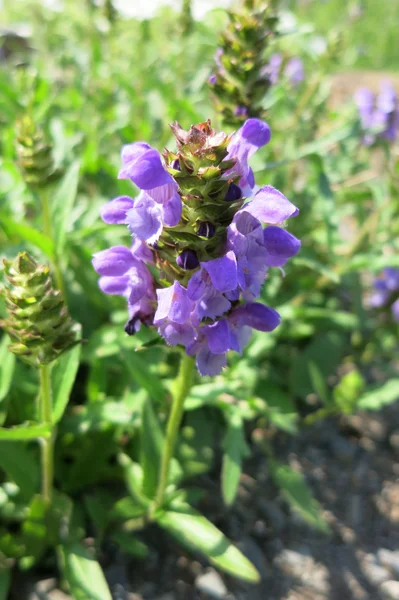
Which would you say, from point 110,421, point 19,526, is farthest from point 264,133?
point 19,526

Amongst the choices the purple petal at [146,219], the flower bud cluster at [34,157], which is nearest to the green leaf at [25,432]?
the purple petal at [146,219]

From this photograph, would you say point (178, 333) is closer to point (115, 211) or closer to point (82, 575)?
point (115, 211)

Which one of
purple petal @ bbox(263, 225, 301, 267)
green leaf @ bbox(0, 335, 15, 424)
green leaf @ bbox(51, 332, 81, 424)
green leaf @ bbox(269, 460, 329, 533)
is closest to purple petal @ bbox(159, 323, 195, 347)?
purple petal @ bbox(263, 225, 301, 267)

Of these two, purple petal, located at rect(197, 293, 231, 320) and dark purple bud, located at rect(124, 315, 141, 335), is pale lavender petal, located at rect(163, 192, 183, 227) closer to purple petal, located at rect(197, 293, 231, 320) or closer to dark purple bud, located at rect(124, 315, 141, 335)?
purple petal, located at rect(197, 293, 231, 320)

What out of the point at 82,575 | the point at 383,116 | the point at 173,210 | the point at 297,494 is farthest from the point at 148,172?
the point at 383,116

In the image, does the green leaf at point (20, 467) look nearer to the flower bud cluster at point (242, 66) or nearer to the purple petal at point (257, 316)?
the purple petal at point (257, 316)

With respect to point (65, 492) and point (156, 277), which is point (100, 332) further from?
point (156, 277)
